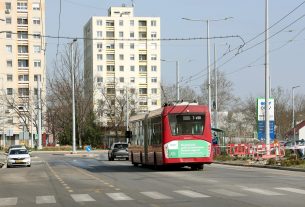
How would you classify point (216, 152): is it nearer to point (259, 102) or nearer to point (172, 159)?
point (259, 102)

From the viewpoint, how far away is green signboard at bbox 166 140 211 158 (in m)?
30.6

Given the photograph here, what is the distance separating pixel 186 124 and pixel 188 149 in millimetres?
1240

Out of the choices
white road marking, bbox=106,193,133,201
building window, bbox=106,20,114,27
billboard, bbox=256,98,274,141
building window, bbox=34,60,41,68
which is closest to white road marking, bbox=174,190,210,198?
white road marking, bbox=106,193,133,201

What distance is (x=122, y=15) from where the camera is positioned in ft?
485

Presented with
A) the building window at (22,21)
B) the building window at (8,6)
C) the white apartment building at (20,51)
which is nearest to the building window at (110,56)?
the white apartment building at (20,51)

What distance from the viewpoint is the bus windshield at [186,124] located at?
3088cm

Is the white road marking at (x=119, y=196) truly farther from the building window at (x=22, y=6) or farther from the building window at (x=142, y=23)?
the building window at (x=142, y=23)

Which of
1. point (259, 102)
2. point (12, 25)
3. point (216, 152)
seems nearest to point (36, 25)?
point (12, 25)

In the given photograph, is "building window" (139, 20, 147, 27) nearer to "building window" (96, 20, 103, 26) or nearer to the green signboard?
"building window" (96, 20, 103, 26)

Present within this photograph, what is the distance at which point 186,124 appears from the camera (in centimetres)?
3098

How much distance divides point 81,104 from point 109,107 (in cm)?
1349

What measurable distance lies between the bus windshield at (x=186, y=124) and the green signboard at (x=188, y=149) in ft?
1.55

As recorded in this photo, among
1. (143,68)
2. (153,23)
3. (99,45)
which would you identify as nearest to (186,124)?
(99,45)

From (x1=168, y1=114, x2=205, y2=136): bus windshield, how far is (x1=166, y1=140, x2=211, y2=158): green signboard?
18.6 inches
